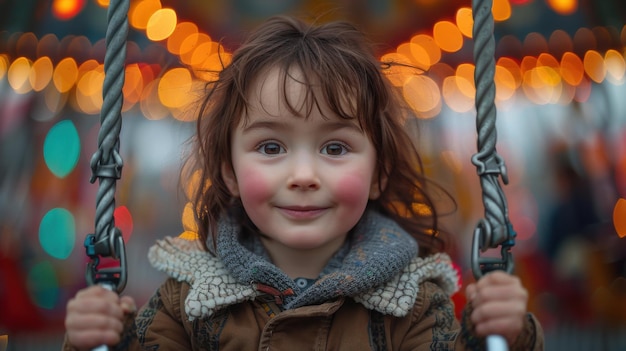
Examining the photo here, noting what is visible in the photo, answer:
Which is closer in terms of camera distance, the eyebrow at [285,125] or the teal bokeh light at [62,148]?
the eyebrow at [285,125]

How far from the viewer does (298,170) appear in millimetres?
1111

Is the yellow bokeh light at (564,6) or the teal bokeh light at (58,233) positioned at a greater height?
the yellow bokeh light at (564,6)

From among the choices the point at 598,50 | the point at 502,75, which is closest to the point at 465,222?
the point at 502,75

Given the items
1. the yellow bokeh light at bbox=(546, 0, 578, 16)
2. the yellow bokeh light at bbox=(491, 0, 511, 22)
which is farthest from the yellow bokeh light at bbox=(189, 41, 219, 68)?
the yellow bokeh light at bbox=(546, 0, 578, 16)

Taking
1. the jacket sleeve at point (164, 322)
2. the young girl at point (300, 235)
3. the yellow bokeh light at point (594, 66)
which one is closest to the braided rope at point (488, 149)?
the young girl at point (300, 235)

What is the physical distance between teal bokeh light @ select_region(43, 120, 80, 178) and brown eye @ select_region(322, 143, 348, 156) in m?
1.91

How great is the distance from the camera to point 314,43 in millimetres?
1243

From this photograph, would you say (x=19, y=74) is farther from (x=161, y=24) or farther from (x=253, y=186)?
(x=253, y=186)

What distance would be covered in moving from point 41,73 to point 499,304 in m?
2.20

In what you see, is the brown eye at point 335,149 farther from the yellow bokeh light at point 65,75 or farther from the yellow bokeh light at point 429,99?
the yellow bokeh light at point 65,75

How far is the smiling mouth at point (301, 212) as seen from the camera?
44.8 inches

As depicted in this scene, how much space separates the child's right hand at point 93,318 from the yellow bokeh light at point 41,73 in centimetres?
188

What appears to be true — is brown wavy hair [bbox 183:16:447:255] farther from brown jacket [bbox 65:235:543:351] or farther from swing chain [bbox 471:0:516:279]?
swing chain [bbox 471:0:516:279]

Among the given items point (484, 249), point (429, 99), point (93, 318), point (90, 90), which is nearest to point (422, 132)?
point (429, 99)
